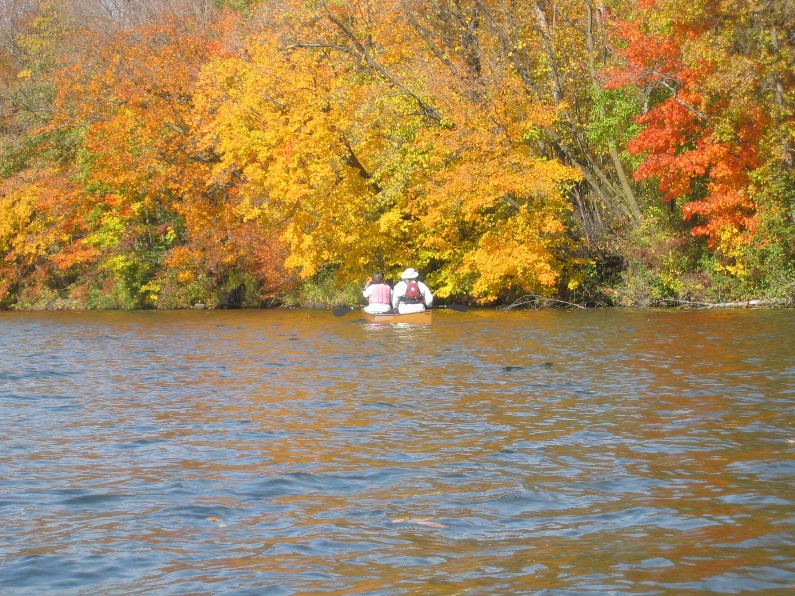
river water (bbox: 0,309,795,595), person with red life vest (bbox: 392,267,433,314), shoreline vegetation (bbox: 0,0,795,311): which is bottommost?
river water (bbox: 0,309,795,595)

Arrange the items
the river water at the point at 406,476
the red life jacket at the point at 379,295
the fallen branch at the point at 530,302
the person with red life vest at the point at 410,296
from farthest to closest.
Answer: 1. the fallen branch at the point at 530,302
2. the red life jacket at the point at 379,295
3. the person with red life vest at the point at 410,296
4. the river water at the point at 406,476

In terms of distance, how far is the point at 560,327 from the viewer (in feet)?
82.4

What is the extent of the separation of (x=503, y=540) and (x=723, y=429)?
14.4 feet

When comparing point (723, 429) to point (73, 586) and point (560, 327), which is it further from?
point (560, 327)

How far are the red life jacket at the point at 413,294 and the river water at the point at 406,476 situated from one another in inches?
418

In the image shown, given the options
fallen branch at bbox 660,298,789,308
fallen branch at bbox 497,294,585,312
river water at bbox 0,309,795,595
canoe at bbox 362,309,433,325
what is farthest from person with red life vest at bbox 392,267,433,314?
river water at bbox 0,309,795,595

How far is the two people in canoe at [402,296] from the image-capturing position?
28.6 m

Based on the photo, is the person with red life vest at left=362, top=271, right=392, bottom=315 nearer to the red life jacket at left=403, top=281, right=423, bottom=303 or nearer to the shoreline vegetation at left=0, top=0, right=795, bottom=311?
the red life jacket at left=403, top=281, right=423, bottom=303

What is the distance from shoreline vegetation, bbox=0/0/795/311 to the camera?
29688 millimetres

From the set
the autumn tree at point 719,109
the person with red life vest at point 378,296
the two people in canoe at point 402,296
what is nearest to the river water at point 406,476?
the two people in canoe at point 402,296

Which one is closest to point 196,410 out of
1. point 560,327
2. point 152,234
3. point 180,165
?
point 560,327

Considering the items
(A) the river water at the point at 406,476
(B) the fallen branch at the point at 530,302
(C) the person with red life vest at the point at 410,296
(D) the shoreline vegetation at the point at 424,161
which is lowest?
(A) the river water at the point at 406,476

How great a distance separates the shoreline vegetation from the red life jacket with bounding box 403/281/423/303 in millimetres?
5643

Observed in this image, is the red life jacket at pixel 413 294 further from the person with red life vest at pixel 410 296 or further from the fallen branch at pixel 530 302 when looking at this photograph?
the fallen branch at pixel 530 302
